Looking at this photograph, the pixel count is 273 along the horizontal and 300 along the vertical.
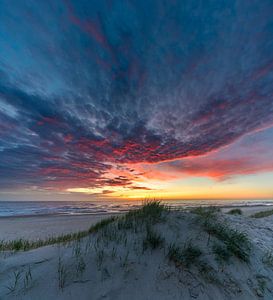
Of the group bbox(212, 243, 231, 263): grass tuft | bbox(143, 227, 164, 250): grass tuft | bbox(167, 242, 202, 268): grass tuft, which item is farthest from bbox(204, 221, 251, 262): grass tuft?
bbox(143, 227, 164, 250): grass tuft

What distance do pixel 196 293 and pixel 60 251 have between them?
10.2 ft

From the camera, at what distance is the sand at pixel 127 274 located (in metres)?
3.52

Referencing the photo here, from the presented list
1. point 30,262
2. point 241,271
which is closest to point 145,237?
point 241,271

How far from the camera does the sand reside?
352 cm

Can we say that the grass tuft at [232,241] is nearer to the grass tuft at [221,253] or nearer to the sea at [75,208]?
the grass tuft at [221,253]

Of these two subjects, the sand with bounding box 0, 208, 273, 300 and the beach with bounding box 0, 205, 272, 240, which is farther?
the beach with bounding box 0, 205, 272, 240

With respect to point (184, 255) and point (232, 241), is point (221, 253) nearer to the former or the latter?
point (232, 241)

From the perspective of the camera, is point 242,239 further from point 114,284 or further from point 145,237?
point 114,284

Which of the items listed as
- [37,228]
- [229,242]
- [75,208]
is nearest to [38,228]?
[37,228]

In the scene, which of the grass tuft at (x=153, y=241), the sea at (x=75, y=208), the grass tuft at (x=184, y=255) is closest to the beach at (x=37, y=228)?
the sea at (x=75, y=208)

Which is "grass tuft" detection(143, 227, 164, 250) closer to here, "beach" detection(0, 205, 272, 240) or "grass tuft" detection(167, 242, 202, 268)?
"grass tuft" detection(167, 242, 202, 268)

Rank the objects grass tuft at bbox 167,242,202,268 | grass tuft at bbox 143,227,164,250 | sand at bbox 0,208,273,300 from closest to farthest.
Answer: sand at bbox 0,208,273,300 → grass tuft at bbox 167,242,202,268 → grass tuft at bbox 143,227,164,250

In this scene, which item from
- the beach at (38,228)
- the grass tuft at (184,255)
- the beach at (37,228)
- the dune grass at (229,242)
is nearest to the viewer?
the grass tuft at (184,255)

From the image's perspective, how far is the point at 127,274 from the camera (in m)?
3.86
